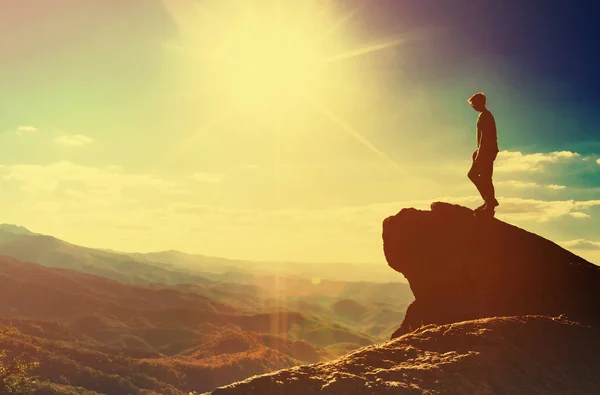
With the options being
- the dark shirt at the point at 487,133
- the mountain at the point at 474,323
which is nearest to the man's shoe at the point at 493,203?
the mountain at the point at 474,323

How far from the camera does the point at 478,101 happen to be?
14141 millimetres

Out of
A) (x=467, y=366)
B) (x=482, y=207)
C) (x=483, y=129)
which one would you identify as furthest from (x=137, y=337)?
(x=467, y=366)

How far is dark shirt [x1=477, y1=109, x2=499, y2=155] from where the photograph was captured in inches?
556

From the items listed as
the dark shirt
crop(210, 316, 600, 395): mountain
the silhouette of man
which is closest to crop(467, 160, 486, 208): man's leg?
the silhouette of man

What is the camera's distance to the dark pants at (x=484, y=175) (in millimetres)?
14297

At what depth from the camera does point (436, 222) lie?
1578cm

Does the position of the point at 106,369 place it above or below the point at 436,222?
below

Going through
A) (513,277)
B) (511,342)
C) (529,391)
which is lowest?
(529,391)

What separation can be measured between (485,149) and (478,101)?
63.1 inches

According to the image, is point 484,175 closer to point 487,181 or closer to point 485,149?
point 487,181

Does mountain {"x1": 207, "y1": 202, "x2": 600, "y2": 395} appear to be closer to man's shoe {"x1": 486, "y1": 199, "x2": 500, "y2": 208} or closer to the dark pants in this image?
man's shoe {"x1": 486, "y1": 199, "x2": 500, "y2": 208}

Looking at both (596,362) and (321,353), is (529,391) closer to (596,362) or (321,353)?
(596,362)

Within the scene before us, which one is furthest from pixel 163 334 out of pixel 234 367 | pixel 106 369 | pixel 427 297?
pixel 427 297

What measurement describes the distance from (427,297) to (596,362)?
7039 millimetres
